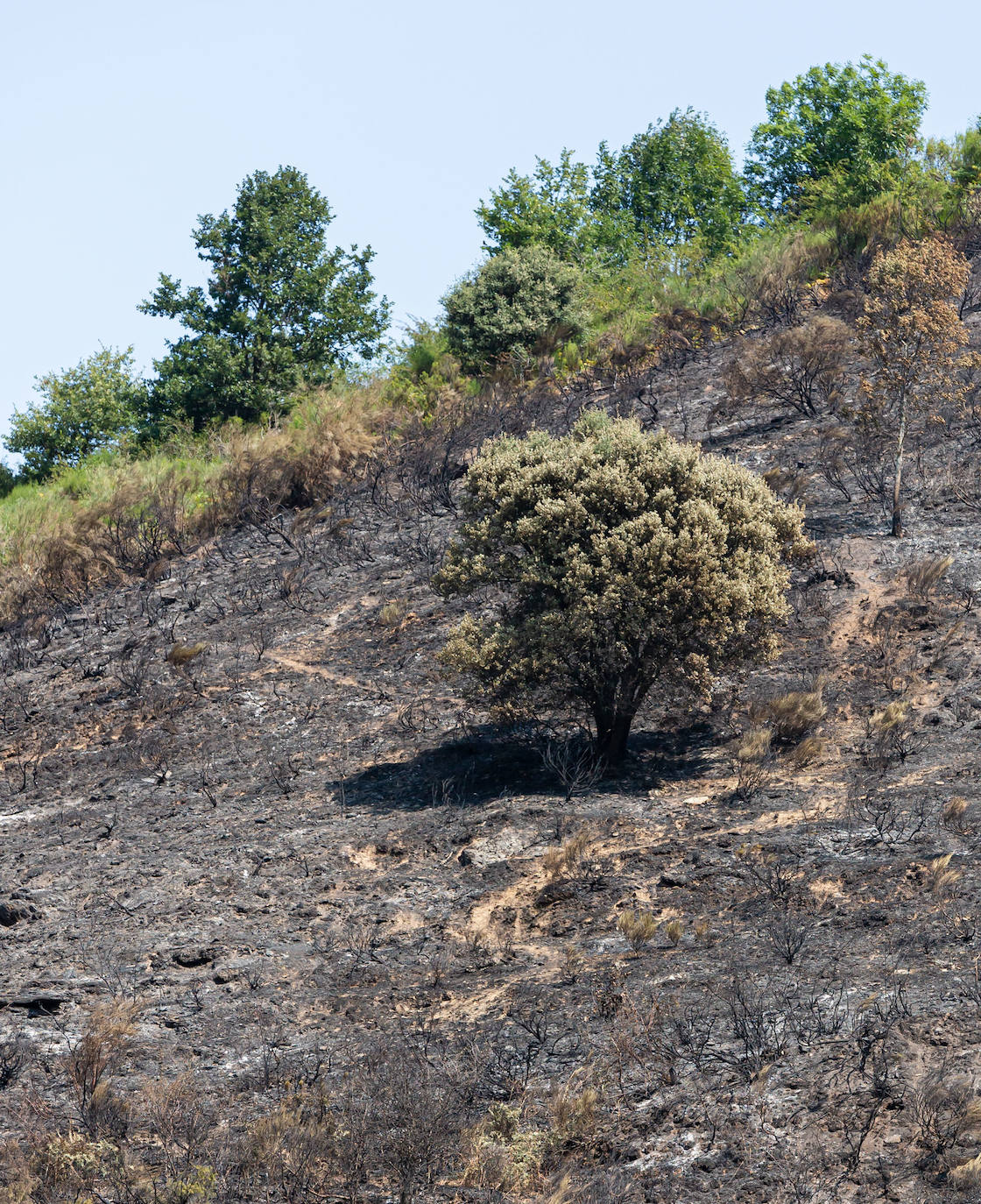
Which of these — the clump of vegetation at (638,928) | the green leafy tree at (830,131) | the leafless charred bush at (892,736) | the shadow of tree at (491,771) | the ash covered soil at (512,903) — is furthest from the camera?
the green leafy tree at (830,131)

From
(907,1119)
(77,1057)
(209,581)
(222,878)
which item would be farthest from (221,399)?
(907,1119)

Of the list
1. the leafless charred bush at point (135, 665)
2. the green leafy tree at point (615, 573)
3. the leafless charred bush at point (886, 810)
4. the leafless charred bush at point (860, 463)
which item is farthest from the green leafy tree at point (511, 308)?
the leafless charred bush at point (886, 810)

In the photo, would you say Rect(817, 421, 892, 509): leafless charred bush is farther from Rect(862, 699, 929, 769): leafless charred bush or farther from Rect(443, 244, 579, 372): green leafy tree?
Rect(443, 244, 579, 372): green leafy tree

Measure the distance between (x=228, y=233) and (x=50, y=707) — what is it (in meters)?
18.4

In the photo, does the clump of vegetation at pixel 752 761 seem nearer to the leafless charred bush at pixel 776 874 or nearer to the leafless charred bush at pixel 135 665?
the leafless charred bush at pixel 776 874

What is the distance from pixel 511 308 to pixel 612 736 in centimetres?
1492

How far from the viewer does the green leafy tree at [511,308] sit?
24.6 m

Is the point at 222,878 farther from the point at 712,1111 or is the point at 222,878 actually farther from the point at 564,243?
the point at 564,243

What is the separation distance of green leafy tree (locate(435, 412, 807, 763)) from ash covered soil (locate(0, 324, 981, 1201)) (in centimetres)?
90

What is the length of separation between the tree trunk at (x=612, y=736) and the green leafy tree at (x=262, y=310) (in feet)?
63.4

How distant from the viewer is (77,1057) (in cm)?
723

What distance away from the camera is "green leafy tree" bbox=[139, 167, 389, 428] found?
29672mm

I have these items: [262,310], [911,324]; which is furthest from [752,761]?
[262,310]

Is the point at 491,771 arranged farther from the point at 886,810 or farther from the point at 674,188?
the point at 674,188
